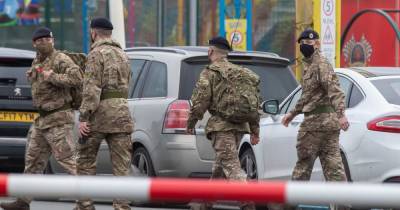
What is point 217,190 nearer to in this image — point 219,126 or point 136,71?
point 219,126

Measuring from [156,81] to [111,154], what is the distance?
9.12 feet

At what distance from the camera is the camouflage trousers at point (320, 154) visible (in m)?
11.5

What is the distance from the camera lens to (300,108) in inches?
466

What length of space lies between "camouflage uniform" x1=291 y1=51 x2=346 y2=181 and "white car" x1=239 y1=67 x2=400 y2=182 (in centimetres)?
19

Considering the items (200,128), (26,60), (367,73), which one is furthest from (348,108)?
(26,60)

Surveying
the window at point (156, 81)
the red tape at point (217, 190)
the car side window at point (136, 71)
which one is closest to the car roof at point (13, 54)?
the car side window at point (136, 71)

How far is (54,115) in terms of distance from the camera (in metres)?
11.6

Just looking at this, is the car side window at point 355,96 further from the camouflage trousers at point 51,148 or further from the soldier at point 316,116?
the camouflage trousers at point 51,148

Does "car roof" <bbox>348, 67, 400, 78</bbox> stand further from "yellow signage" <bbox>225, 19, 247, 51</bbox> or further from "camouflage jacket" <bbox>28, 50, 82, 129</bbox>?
"yellow signage" <bbox>225, 19, 247, 51</bbox>

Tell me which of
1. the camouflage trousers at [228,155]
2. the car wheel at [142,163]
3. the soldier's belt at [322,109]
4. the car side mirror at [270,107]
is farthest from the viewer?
the car wheel at [142,163]

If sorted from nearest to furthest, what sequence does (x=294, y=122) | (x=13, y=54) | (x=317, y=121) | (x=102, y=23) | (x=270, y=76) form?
(x=102, y=23) → (x=317, y=121) → (x=294, y=122) → (x=270, y=76) → (x=13, y=54)

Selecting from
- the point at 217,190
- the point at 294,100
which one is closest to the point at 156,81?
the point at 294,100

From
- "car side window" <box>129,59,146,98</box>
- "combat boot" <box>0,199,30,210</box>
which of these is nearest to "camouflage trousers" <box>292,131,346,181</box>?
"combat boot" <box>0,199,30,210</box>

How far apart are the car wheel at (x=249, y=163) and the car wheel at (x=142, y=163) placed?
959 mm
